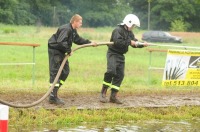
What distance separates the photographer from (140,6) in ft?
310

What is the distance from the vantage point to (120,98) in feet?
42.2

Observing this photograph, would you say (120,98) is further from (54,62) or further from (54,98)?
(54,62)

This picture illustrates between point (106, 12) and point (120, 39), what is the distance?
76.2 meters

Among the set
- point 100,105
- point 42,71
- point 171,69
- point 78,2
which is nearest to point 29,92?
point 100,105

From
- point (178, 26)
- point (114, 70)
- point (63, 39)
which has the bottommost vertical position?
point (114, 70)

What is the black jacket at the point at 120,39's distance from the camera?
460 inches

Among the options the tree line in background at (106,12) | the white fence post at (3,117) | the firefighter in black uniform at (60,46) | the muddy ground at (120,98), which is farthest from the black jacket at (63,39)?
the tree line in background at (106,12)

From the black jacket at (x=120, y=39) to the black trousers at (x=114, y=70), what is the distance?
0.13m

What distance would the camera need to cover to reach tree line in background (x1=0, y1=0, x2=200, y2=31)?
72188 mm

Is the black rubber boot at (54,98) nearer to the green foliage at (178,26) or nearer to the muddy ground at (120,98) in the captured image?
the muddy ground at (120,98)

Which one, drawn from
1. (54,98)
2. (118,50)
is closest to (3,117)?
(54,98)

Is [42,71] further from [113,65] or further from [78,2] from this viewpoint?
[78,2]

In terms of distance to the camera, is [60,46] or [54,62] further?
[54,62]

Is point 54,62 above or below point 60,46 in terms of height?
below
